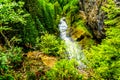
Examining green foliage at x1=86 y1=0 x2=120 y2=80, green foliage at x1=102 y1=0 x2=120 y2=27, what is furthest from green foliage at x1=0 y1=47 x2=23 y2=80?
green foliage at x1=102 y1=0 x2=120 y2=27

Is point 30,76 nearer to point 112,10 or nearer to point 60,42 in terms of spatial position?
point 112,10

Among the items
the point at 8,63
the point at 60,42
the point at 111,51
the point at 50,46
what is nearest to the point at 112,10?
the point at 111,51

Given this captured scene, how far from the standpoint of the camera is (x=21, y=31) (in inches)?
1145

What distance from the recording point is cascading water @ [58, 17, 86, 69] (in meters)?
31.8

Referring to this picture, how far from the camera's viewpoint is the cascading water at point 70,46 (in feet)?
104

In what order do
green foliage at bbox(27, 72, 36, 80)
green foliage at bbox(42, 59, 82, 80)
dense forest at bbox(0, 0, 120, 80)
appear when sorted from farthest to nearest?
green foliage at bbox(42, 59, 82, 80) → green foliage at bbox(27, 72, 36, 80) → dense forest at bbox(0, 0, 120, 80)

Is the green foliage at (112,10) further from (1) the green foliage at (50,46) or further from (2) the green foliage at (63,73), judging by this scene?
(1) the green foliage at (50,46)

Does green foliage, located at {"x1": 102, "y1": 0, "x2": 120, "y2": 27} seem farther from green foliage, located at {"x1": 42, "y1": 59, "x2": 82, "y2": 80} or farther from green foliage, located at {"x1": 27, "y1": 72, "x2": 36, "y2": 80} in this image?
green foliage, located at {"x1": 27, "y1": 72, "x2": 36, "y2": 80}

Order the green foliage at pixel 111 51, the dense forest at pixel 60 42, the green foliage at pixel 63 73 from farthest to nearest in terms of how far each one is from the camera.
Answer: the green foliage at pixel 63 73 < the dense forest at pixel 60 42 < the green foliage at pixel 111 51

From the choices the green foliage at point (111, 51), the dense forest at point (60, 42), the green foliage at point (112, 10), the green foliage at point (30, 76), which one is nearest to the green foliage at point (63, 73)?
the dense forest at point (60, 42)

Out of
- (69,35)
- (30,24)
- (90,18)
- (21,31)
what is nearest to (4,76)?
(21,31)

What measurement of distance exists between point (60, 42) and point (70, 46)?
3.08 m

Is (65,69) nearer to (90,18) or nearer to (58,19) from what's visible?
(90,18)

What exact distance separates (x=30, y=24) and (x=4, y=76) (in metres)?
13.7
